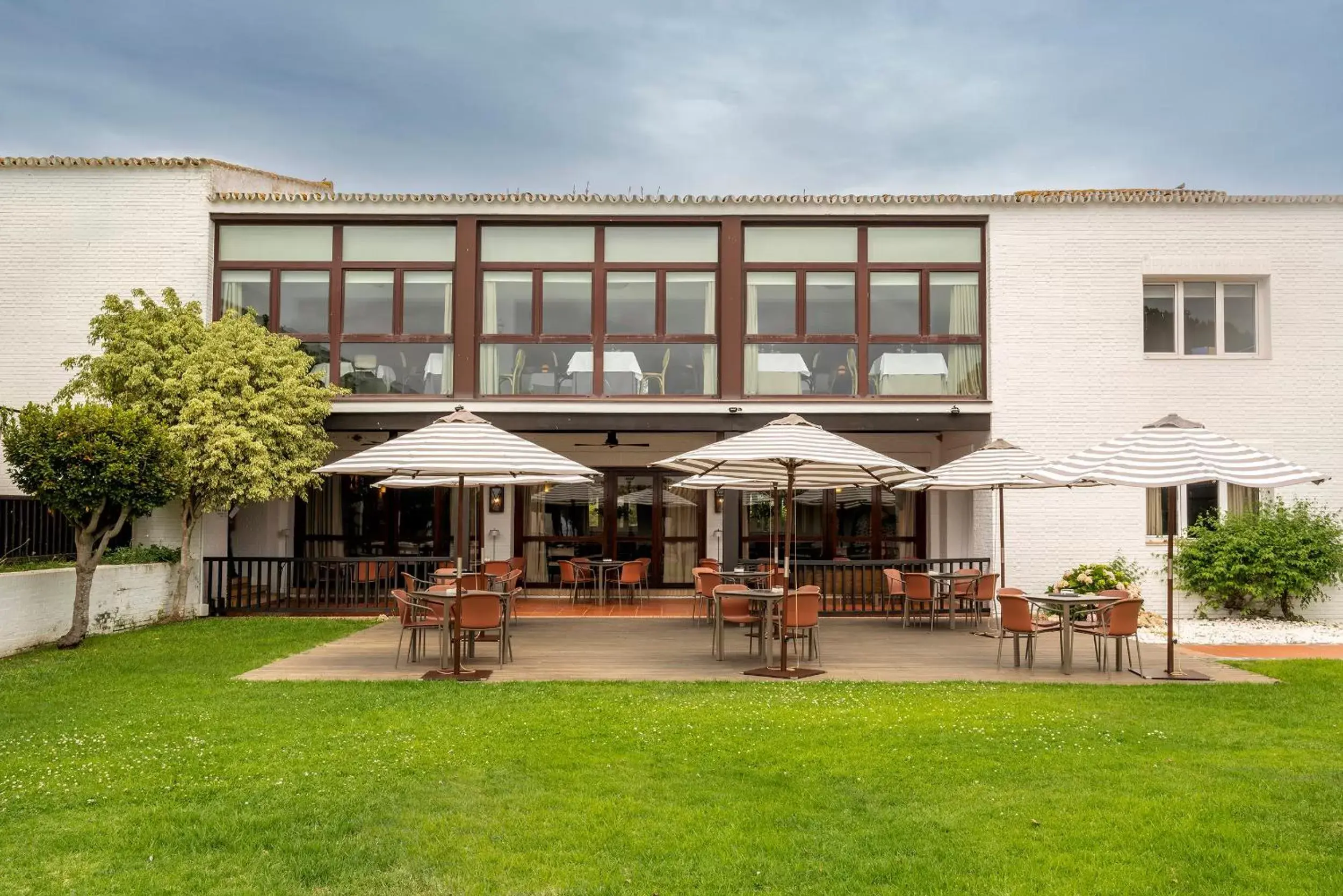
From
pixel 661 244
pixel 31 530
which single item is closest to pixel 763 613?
pixel 661 244

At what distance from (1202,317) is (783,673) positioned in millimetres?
9904

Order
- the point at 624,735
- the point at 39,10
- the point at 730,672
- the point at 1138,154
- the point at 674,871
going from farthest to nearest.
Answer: the point at 1138,154, the point at 39,10, the point at 730,672, the point at 624,735, the point at 674,871

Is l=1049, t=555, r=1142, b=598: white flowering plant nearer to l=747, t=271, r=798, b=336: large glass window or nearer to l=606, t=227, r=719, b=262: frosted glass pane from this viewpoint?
l=747, t=271, r=798, b=336: large glass window

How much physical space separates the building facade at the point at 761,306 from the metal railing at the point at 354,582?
0.66m

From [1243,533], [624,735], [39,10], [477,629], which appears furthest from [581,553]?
[39,10]

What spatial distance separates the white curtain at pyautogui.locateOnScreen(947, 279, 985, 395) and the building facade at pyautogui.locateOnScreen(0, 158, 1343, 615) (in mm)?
35

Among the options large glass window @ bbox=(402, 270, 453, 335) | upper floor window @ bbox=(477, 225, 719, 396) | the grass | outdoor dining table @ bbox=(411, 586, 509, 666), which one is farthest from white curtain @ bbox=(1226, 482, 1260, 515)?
large glass window @ bbox=(402, 270, 453, 335)

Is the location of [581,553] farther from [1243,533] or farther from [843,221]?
[1243,533]

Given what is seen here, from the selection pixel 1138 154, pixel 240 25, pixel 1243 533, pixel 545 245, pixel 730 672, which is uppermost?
Result: pixel 240 25

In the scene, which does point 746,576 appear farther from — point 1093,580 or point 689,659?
point 1093,580

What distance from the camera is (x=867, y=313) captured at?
15.5 m

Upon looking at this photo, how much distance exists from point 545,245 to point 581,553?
5499mm

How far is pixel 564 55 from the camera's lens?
22062 millimetres

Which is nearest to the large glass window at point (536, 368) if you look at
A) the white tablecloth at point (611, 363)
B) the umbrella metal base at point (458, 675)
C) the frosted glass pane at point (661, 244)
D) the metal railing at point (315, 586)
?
the white tablecloth at point (611, 363)
